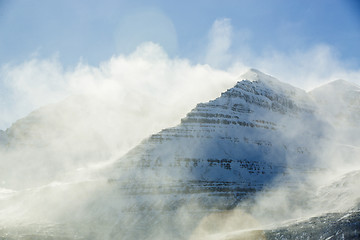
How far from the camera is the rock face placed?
114 metres

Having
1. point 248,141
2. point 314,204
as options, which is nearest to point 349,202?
point 314,204

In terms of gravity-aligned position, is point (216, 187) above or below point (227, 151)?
below

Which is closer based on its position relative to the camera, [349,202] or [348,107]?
[349,202]

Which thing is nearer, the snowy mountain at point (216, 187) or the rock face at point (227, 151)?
the snowy mountain at point (216, 187)

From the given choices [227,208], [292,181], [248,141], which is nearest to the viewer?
[227,208]

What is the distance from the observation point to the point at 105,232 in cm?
10044

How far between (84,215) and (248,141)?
216 feet

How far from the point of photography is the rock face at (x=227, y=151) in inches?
4481

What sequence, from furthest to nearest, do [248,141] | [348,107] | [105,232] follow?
1. [348,107]
2. [248,141]
3. [105,232]

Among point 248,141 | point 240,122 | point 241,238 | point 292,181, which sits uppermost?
point 240,122

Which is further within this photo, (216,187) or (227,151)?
(227,151)

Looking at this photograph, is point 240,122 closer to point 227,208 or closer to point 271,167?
point 271,167

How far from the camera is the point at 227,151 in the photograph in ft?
413

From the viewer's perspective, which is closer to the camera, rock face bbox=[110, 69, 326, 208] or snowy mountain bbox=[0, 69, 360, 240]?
snowy mountain bbox=[0, 69, 360, 240]
